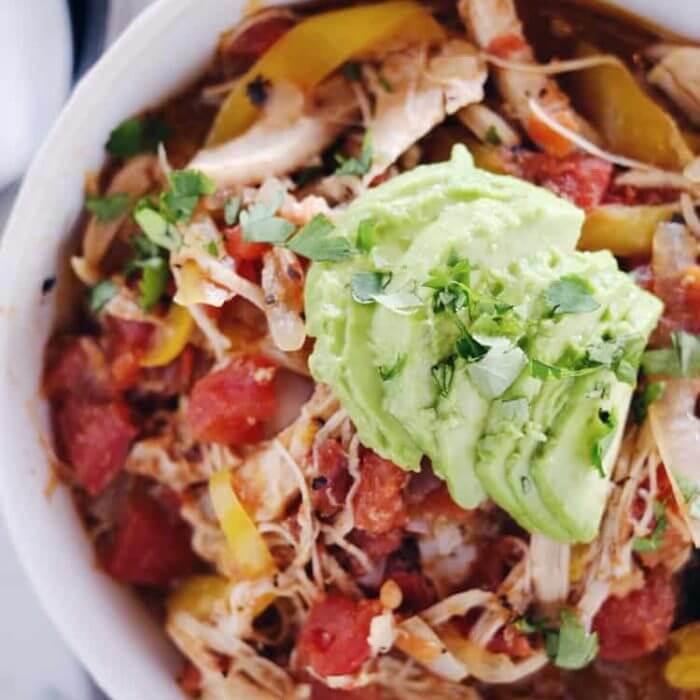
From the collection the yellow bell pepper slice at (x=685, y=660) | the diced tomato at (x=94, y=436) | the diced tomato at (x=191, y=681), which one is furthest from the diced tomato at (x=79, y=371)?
the yellow bell pepper slice at (x=685, y=660)

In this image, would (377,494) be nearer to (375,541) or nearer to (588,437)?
(375,541)

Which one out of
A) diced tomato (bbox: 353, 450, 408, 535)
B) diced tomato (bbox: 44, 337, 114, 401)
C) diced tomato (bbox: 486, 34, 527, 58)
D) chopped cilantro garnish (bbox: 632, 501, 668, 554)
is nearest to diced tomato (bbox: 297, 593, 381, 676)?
diced tomato (bbox: 353, 450, 408, 535)

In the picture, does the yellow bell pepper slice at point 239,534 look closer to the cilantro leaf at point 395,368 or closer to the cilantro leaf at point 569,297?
the cilantro leaf at point 395,368

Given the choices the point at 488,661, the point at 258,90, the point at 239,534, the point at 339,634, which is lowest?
the point at 488,661

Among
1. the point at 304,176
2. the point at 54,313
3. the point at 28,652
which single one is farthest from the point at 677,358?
the point at 28,652

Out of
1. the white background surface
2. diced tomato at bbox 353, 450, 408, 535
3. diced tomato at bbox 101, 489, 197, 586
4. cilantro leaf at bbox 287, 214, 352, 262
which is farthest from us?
the white background surface

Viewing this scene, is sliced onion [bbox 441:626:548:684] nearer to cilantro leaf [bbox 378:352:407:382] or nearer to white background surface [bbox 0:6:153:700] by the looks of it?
cilantro leaf [bbox 378:352:407:382]
